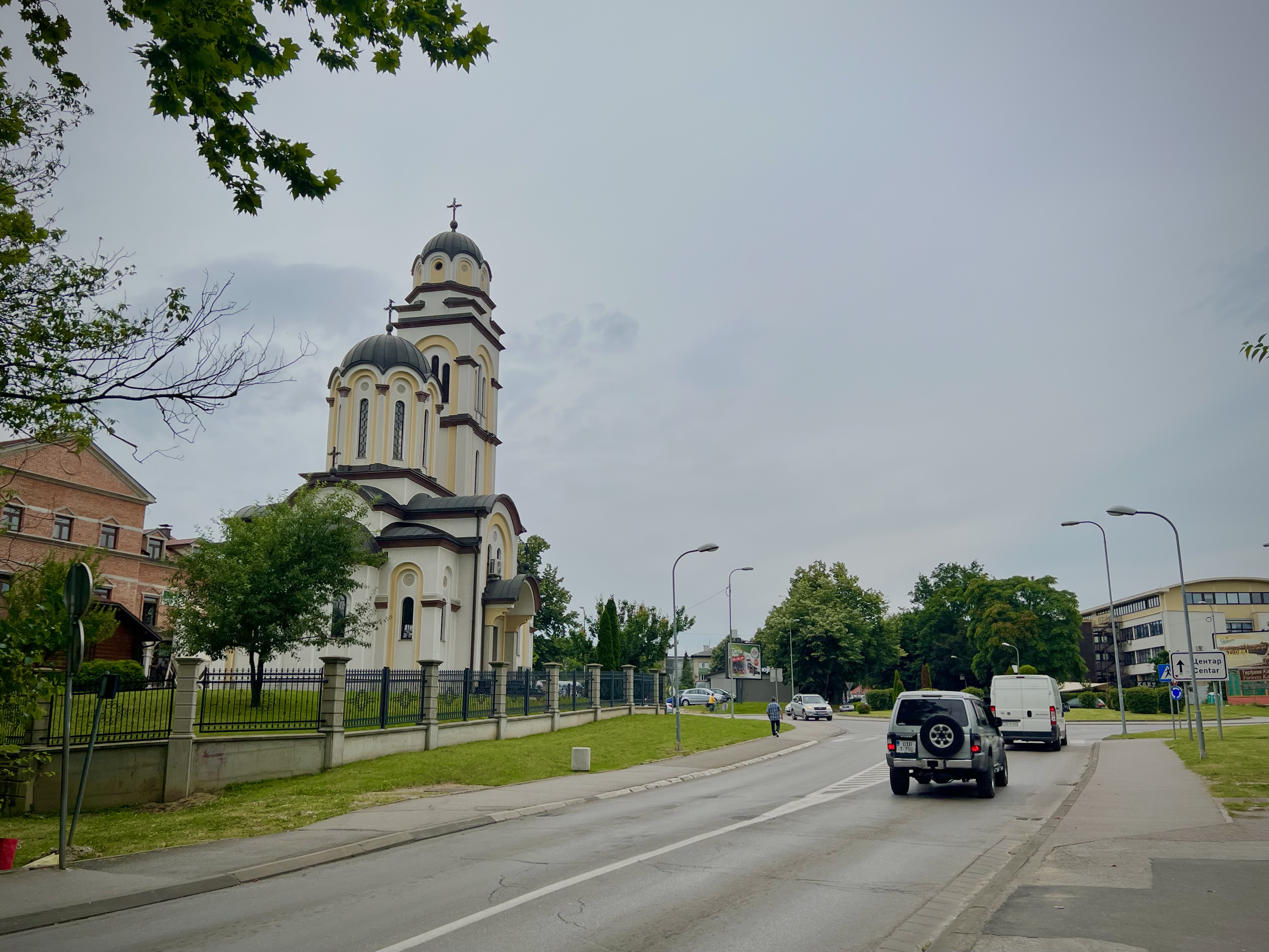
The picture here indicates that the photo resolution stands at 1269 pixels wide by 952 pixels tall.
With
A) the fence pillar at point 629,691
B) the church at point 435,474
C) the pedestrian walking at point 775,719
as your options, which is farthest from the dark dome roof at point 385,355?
the pedestrian walking at point 775,719

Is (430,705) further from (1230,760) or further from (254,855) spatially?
(1230,760)

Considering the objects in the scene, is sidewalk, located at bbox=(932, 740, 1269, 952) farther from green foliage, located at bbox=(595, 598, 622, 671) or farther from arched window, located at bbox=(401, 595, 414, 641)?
green foliage, located at bbox=(595, 598, 622, 671)

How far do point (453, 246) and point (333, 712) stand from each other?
37.8 m

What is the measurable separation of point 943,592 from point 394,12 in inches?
3736

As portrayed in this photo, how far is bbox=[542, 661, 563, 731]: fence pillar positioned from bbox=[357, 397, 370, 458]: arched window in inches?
705

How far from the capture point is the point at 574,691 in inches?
1405

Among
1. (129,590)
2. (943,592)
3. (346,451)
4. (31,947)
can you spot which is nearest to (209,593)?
(346,451)

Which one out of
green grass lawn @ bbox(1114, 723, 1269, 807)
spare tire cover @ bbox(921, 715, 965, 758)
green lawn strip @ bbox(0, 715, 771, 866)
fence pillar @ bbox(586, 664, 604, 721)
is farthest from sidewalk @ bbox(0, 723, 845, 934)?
fence pillar @ bbox(586, 664, 604, 721)

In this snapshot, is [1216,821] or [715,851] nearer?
[715,851]

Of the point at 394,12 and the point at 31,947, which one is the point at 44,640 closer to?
the point at 31,947

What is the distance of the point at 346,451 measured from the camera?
45938 mm

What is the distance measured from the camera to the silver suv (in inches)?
649

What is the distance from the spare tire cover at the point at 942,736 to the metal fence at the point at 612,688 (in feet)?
72.3

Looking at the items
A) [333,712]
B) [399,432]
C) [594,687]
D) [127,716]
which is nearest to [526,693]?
[594,687]
